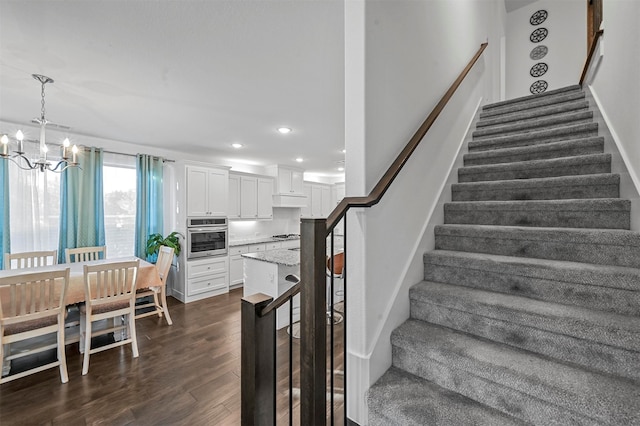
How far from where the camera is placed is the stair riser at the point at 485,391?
3.28 feet

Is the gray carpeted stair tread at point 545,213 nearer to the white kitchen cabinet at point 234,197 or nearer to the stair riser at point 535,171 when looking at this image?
the stair riser at point 535,171

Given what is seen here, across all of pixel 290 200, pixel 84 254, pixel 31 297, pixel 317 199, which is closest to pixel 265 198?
pixel 290 200

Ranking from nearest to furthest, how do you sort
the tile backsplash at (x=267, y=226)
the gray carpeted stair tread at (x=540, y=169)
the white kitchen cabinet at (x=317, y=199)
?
1. the gray carpeted stair tread at (x=540, y=169)
2. the tile backsplash at (x=267, y=226)
3. the white kitchen cabinet at (x=317, y=199)

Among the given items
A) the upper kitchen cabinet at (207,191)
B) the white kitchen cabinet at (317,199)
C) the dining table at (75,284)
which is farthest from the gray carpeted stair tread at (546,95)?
the white kitchen cabinet at (317,199)

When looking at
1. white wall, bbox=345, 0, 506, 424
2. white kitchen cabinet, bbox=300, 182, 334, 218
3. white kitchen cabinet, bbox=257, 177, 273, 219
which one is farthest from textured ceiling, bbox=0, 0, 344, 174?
white kitchen cabinet, bbox=300, 182, 334, 218

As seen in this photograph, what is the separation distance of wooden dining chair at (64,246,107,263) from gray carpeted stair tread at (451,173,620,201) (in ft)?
15.2

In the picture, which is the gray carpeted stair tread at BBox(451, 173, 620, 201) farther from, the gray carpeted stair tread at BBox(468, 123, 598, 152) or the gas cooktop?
the gas cooktop

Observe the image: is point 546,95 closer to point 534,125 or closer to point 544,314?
point 534,125

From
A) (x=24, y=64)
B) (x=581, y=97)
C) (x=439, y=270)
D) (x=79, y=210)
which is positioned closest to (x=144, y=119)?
(x=24, y=64)

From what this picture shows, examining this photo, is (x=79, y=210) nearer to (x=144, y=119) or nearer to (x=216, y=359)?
(x=144, y=119)

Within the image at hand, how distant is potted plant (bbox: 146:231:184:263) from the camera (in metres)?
4.50

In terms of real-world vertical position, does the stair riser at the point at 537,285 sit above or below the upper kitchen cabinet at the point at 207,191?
below

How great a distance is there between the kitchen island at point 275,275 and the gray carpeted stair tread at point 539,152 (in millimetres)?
2191

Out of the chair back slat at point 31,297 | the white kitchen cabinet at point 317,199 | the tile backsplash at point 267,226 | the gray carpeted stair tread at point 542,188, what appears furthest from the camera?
the white kitchen cabinet at point 317,199
